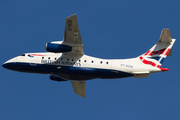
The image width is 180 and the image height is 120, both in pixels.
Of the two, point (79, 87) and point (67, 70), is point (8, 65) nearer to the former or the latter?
point (67, 70)

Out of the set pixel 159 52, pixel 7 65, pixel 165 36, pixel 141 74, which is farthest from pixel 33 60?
pixel 165 36

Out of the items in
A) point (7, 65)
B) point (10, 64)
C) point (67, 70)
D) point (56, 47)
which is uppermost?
point (56, 47)

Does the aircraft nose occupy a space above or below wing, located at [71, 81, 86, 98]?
above

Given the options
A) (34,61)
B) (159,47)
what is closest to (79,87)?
(34,61)

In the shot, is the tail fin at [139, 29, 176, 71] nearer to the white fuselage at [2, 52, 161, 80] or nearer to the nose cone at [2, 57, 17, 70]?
the white fuselage at [2, 52, 161, 80]

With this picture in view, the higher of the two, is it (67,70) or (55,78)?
(67,70)

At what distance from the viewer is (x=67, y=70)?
29781 mm

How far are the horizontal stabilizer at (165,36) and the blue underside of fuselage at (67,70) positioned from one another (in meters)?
4.07

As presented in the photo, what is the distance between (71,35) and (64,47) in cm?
126

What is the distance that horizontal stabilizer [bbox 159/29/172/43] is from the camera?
95.7 feet

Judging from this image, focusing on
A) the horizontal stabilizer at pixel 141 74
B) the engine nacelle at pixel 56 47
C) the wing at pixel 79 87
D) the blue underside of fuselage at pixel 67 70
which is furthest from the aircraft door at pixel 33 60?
the horizontal stabilizer at pixel 141 74

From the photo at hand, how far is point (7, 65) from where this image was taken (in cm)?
3116

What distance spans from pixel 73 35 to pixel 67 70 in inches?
123

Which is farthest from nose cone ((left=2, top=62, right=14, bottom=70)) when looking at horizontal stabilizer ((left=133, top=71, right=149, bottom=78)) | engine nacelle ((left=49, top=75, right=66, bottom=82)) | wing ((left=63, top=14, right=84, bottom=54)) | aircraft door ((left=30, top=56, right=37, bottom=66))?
horizontal stabilizer ((left=133, top=71, right=149, bottom=78))
